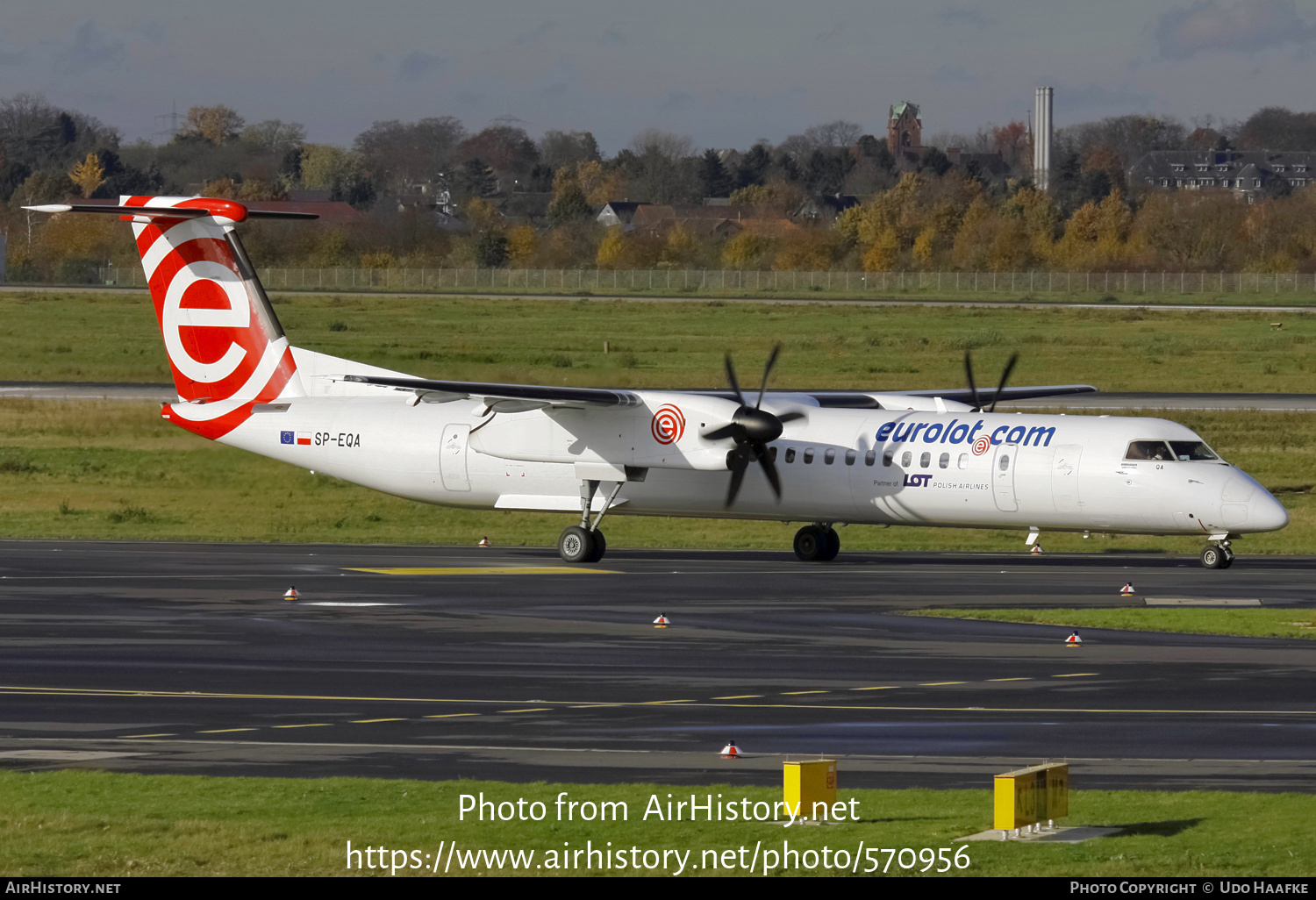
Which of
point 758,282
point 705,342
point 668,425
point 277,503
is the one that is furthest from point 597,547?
point 758,282

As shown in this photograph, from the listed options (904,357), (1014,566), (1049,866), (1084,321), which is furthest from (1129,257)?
(1049,866)

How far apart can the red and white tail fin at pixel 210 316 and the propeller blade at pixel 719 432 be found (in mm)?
9081

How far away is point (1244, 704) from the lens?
16781 mm

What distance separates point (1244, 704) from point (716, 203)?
176 metres

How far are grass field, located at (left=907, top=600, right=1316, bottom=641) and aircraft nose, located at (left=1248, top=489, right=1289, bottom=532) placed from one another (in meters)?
4.02

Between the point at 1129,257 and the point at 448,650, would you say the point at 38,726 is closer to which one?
the point at 448,650

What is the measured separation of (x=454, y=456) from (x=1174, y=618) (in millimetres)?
14696

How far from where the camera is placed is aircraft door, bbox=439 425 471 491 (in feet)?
109

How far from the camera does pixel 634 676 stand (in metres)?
18.8

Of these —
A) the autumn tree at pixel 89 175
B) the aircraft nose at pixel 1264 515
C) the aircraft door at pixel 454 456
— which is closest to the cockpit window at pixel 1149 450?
the aircraft nose at pixel 1264 515

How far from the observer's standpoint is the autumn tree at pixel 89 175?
172 m

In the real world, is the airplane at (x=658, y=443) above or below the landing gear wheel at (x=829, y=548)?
above

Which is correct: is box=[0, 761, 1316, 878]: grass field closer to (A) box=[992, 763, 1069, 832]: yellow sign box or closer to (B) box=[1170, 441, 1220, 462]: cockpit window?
(A) box=[992, 763, 1069, 832]: yellow sign box

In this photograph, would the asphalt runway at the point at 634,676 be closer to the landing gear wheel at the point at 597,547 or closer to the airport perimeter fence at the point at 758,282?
the landing gear wheel at the point at 597,547
